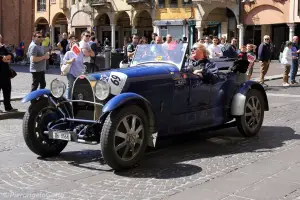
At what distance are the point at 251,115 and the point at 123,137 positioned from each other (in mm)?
3108

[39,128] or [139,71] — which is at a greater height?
[139,71]

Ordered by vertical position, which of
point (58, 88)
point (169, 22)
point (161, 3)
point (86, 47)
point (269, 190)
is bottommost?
point (269, 190)

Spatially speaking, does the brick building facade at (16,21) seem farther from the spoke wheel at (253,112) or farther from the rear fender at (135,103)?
the rear fender at (135,103)

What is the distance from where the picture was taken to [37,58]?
11.4 m

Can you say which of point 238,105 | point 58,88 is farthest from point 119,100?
point 238,105

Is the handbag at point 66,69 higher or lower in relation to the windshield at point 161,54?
lower

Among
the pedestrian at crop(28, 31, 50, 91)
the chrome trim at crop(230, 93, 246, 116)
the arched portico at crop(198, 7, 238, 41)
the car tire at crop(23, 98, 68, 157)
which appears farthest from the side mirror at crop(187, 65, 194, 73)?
the arched portico at crop(198, 7, 238, 41)

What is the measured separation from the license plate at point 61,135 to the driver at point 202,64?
2287mm

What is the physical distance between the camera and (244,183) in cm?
564

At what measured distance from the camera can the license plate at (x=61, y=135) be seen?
20.8 ft

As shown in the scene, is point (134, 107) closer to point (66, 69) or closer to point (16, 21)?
point (66, 69)

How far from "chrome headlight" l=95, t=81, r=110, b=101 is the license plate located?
2.08 ft

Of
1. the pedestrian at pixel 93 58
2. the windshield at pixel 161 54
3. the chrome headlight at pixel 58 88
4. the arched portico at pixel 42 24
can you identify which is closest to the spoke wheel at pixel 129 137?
the chrome headlight at pixel 58 88

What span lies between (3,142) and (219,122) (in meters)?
3.63
